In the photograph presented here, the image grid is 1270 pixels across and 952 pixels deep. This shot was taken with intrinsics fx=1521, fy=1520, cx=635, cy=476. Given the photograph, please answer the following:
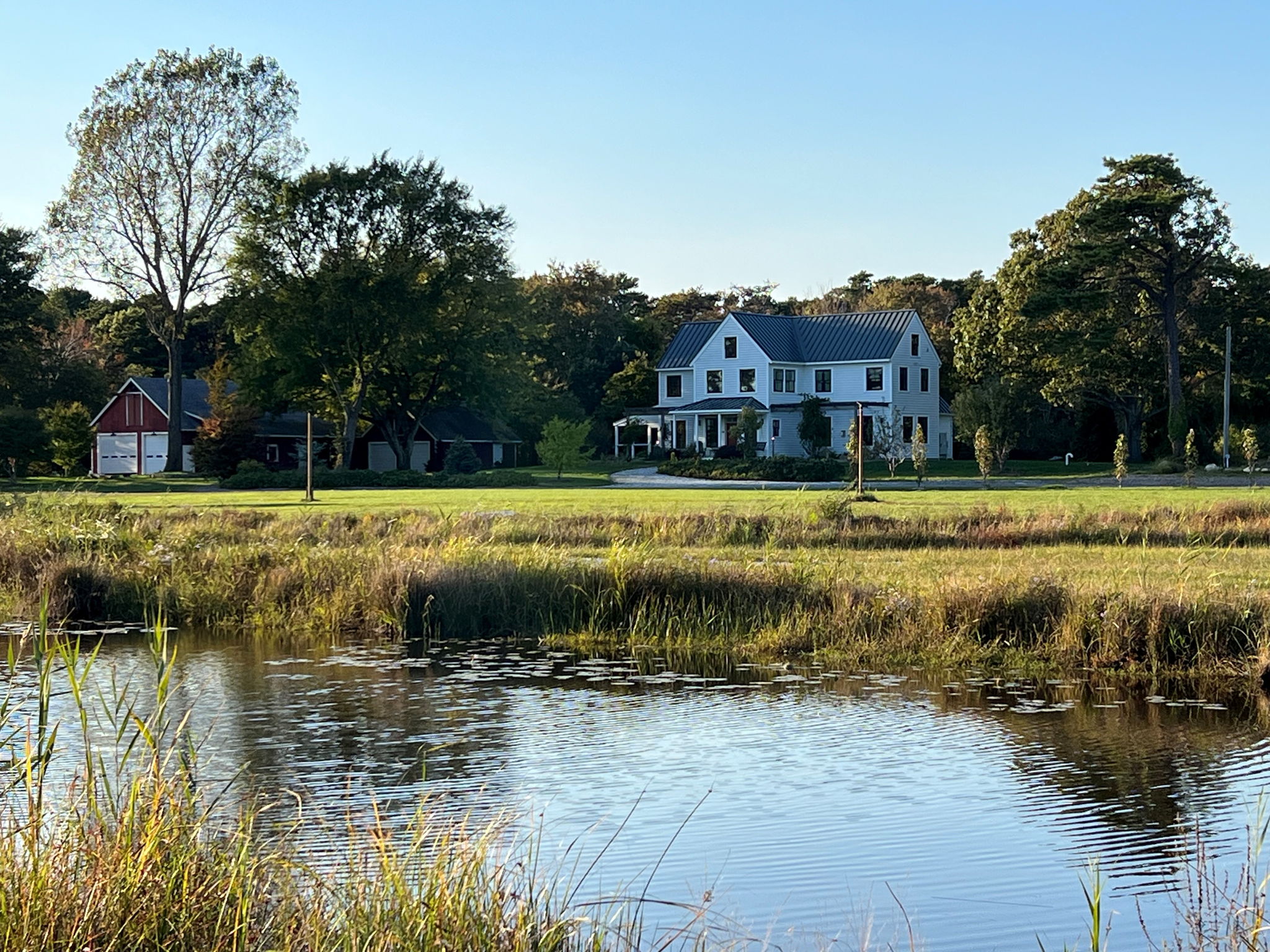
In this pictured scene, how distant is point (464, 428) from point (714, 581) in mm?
63334

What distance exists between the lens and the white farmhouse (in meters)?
75.9

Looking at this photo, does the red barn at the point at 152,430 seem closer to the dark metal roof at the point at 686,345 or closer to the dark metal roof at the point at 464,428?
the dark metal roof at the point at 464,428

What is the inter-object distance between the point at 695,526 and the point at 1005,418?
39.4 meters

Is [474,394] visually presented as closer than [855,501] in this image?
No

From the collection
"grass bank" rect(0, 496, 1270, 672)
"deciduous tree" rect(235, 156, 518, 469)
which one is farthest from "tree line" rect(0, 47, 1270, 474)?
"grass bank" rect(0, 496, 1270, 672)

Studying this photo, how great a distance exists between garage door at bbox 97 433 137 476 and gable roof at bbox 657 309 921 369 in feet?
90.2

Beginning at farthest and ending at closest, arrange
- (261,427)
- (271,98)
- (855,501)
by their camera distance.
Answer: (261,427) → (271,98) → (855,501)

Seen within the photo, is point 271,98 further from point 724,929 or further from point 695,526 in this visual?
point 724,929

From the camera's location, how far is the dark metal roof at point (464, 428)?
258 ft

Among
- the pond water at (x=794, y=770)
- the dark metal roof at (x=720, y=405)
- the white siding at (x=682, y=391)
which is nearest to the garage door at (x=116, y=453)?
the white siding at (x=682, y=391)

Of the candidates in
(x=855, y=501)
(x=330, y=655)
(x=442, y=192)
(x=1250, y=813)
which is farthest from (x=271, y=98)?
(x=1250, y=813)

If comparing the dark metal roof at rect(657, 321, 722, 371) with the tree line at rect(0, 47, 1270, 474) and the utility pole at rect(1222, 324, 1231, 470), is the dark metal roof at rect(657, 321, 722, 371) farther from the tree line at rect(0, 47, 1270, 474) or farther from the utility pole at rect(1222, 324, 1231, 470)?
the utility pole at rect(1222, 324, 1231, 470)

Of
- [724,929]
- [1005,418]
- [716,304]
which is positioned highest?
[716,304]

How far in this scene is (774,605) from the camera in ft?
56.3
